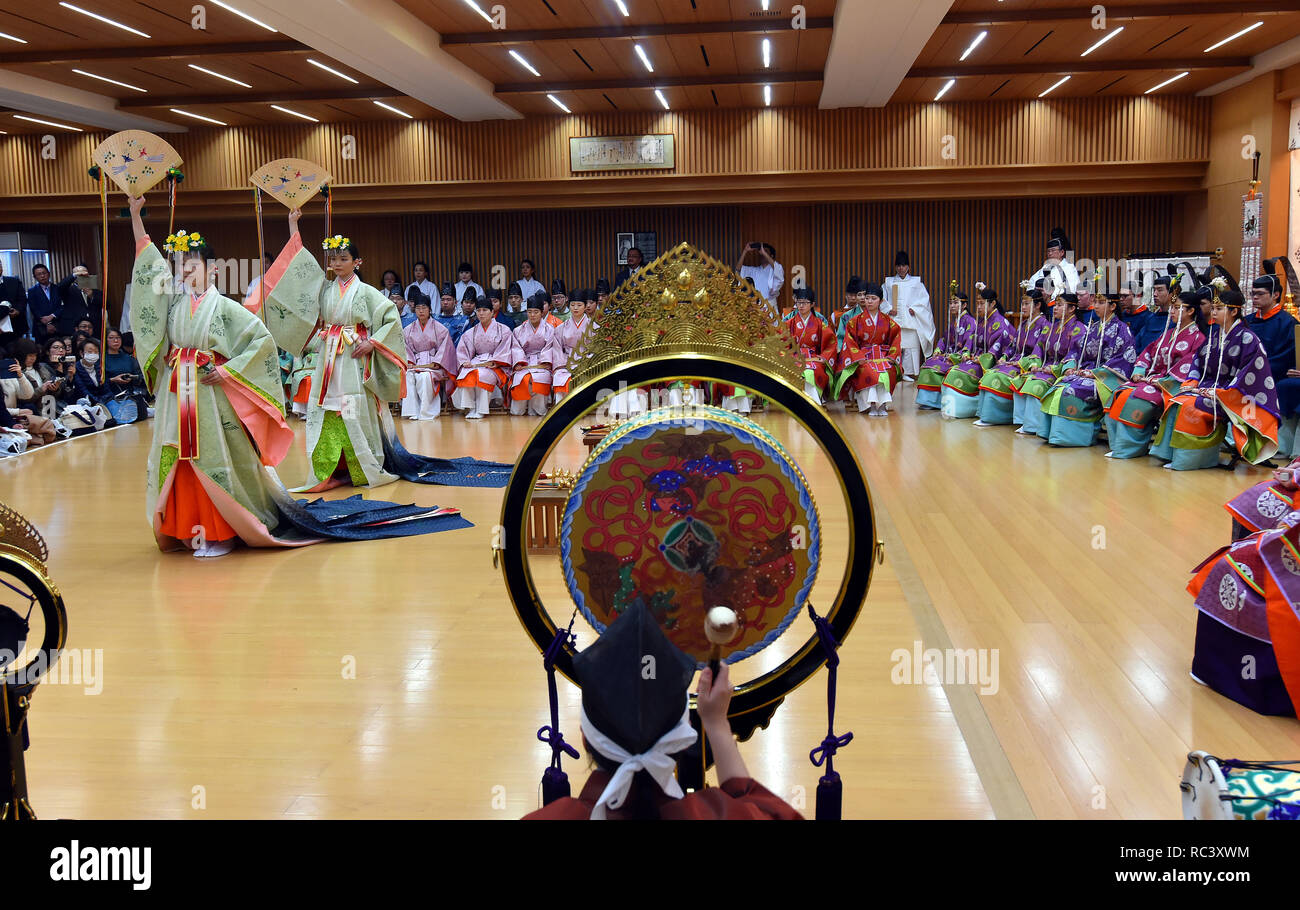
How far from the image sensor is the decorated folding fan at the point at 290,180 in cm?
630

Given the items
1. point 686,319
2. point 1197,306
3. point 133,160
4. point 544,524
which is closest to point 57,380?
point 133,160

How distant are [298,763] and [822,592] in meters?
2.50

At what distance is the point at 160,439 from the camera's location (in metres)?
5.36

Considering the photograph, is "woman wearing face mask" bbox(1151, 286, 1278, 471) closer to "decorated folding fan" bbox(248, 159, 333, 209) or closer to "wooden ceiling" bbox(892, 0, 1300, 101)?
"wooden ceiling" bbox(892, 0, 1300, 101)

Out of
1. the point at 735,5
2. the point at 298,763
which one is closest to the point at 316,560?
the point at 298,763

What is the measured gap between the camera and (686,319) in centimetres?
243

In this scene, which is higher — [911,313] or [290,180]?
[290,180]

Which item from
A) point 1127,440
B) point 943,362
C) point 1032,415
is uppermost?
point 943,362

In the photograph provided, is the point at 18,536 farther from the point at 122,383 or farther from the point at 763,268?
the point at 763,268

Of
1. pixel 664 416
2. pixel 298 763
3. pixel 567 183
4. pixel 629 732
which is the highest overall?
pixel 567 183

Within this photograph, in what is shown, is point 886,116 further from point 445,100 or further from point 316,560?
point 316,560

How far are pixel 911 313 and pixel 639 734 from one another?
12535 millimetres

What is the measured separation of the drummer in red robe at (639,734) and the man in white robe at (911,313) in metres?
12.2

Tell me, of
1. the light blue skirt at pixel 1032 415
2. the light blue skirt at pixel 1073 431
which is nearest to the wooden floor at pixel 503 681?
the light blue skirt at pixel 1073 431
